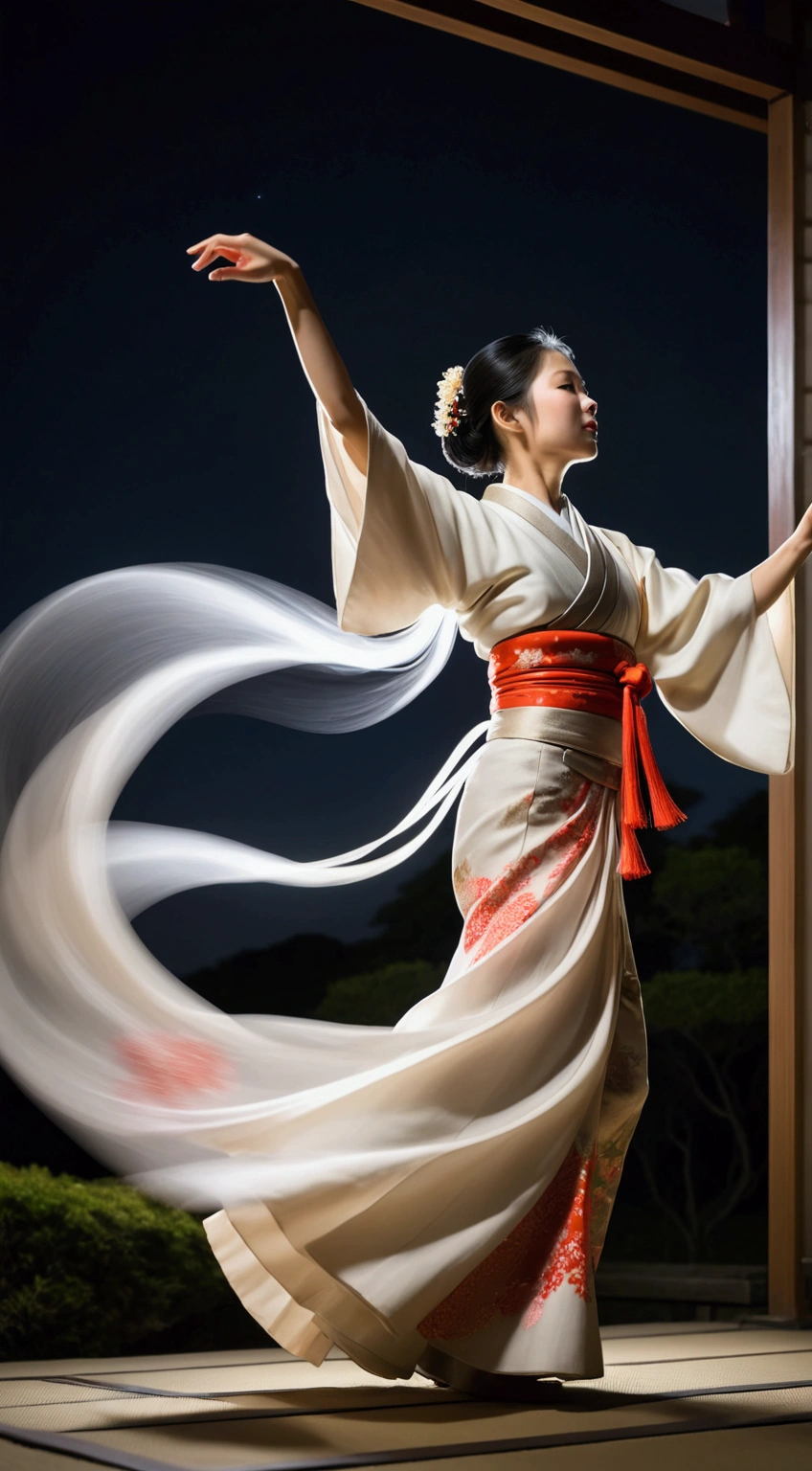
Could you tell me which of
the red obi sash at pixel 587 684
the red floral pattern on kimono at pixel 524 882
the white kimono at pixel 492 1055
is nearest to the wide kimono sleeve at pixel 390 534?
the white kimono at pixel 492 1055

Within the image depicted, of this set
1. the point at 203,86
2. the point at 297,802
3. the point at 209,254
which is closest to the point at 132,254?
the point at 203,86

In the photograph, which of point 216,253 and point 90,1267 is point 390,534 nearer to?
point 216,253

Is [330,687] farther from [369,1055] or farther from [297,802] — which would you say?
[297,802]

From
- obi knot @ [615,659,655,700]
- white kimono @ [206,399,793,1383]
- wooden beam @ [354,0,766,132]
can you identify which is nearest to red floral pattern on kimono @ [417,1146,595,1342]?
white kimono @ [206,399,793,1383]

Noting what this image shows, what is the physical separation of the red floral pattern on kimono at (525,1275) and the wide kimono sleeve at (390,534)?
0.99 metres

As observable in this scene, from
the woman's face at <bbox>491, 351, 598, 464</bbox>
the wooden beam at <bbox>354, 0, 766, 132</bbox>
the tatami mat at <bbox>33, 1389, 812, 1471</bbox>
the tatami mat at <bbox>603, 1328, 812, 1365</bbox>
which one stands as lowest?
the tatami mat at <bbox>603, 1328, 812, 1365</bbox>

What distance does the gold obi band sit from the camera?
2.47 metres

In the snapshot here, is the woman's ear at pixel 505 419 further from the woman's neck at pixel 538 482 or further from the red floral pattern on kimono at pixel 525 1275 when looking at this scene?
the red floral pattern on kimono at pixel 525 1275

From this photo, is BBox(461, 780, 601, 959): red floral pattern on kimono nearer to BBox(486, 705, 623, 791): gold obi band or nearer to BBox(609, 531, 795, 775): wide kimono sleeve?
BBox(486, 705, 623, 791): gold obi band

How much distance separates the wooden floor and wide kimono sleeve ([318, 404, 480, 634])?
122 centimetres

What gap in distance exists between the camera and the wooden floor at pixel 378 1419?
5.86 ft

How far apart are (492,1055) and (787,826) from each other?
5.68ft

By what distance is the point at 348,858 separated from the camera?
2.90 meters

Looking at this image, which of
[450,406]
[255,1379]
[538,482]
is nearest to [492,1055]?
[255,1379]
